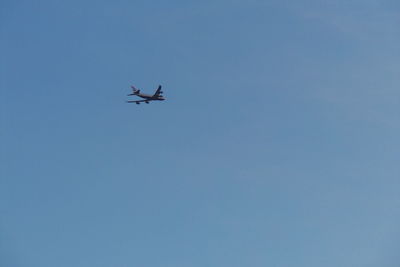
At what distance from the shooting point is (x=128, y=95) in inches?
7633

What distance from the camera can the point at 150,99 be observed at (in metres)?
194

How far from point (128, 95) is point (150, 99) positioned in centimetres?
632
